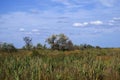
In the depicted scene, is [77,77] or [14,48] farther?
[14,48]

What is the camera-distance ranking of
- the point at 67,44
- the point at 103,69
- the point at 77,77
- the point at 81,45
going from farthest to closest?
the point at 81,45 < the point at 67,44 < the point at 103,69 < the point at 77,77

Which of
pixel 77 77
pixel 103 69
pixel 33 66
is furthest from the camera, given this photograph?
pixel 103 69

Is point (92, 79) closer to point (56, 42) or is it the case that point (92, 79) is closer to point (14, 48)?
point (14, 48)

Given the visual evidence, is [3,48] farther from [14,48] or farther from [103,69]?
[103,69]

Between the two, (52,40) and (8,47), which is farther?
(52,40)

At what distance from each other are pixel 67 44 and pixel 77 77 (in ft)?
129

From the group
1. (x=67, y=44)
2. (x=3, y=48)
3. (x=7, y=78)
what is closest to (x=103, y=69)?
(x=7, y=78)

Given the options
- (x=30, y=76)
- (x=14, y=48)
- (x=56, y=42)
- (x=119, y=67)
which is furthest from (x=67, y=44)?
(x=30, y=76)

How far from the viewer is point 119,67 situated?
14578 mm

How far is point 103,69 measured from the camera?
45.5 feet

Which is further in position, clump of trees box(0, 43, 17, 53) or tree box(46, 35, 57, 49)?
tree box(46, 35, 57, 49)

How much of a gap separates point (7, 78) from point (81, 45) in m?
47.4

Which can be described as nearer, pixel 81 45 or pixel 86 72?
pixel 86 72

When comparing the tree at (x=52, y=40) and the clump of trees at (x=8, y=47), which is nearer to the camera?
the clump of trees at (x=8, y=47)
